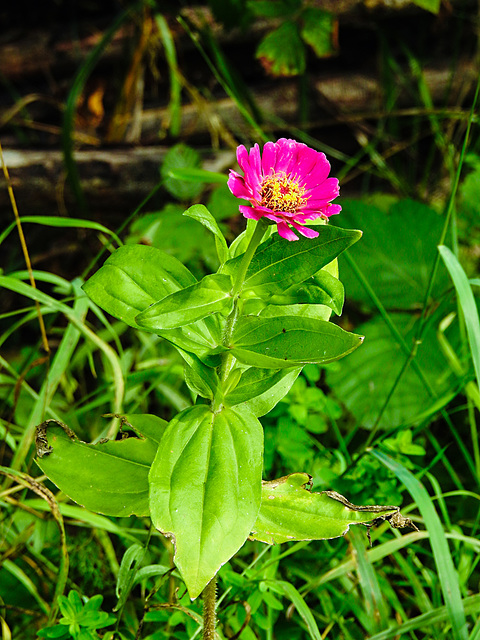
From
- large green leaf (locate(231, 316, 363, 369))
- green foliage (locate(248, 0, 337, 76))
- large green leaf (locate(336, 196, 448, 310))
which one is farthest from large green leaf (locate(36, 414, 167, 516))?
green foliage (locate(248, 0, 337, 76))

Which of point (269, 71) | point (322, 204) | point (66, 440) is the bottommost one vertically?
point (66, 440)

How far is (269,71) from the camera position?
2.03 metres

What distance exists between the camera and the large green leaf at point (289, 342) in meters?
0.73

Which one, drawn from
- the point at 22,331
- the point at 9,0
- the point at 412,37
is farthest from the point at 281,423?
the point at 9,0

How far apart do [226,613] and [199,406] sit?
16.4 inches

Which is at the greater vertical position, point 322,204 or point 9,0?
point 322,204

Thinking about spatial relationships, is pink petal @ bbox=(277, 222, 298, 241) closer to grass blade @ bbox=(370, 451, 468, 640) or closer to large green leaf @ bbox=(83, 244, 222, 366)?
large green leaf @ bbox=(83, 244, 222, 366)

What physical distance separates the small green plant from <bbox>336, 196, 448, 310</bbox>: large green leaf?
1.07m

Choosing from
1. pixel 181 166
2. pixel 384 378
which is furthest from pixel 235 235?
pixel 384 378

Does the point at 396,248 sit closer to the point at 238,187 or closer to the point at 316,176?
the point at 316,176

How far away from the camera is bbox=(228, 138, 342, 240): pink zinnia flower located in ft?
2.42

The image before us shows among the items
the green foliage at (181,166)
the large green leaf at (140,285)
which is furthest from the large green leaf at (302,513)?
the green foliage at (181,166)

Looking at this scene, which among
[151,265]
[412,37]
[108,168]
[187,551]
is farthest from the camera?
[412,37]

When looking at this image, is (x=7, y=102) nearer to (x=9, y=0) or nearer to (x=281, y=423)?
(x=9, y=0)
